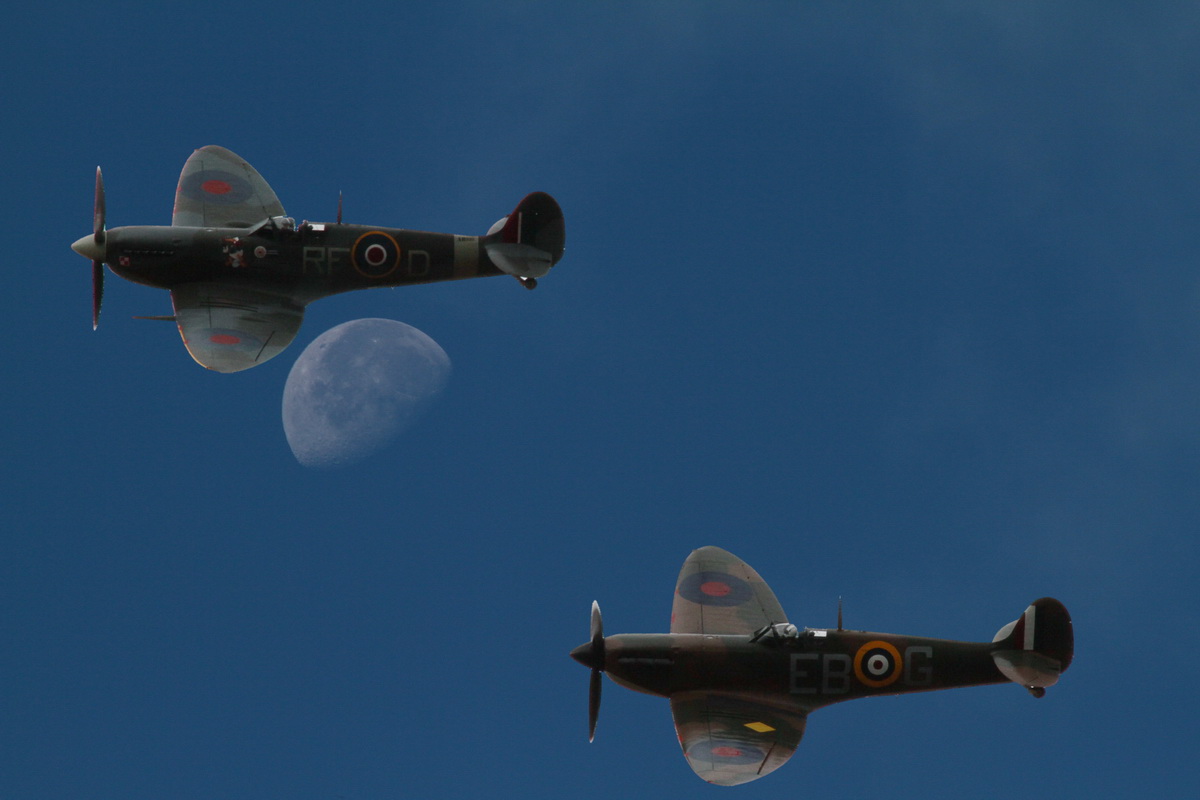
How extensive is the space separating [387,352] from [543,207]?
5.22 meters

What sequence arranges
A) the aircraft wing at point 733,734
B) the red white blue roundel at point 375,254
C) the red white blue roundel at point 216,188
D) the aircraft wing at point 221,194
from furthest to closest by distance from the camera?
1. the red white blue roundel at point 216,188
2. the aircraft wing at point 221,194
3. the red white blue roundel at point 375,254
4. the aircraft wing at point 733,734

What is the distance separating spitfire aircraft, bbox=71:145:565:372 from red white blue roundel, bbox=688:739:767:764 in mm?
12669

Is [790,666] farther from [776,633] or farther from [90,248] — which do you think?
[90,248]

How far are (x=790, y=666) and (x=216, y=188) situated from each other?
19.2 metres

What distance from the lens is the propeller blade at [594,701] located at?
42.9 metres

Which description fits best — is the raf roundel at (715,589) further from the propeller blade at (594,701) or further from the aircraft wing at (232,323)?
the aircraft wing at (232,323)

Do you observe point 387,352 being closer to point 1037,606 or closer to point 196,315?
point 196,315

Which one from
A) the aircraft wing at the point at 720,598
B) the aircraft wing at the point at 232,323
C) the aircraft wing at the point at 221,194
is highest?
the aircraft wing at the point at 221,194

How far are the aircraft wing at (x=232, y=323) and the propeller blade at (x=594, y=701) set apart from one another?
36.7 ft

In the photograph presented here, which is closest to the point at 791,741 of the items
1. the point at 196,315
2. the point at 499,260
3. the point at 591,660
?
the point at 591,660

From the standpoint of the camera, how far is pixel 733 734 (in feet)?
142

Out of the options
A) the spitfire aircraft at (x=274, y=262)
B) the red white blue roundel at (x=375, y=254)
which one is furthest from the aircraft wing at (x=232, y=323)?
the red white blue roundel at (x=375, y=254)

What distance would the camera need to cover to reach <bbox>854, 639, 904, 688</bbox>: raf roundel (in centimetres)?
4403

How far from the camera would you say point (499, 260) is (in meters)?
49.7
